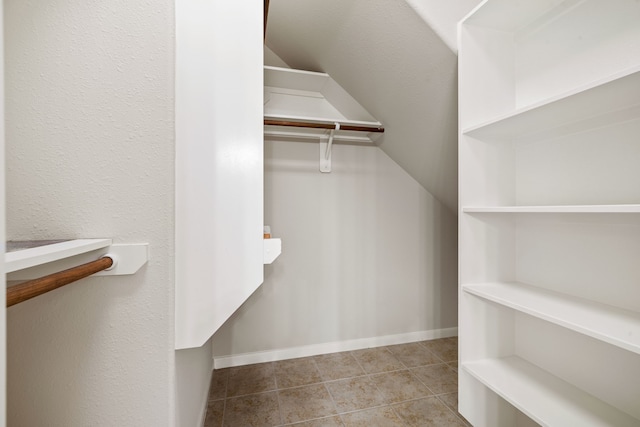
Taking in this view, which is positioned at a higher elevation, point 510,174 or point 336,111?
point 336,111

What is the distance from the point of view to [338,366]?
6.41 ft

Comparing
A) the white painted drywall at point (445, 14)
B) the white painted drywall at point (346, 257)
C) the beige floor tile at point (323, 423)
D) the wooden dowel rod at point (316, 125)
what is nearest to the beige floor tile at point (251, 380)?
the white painted drywall at point (346, 257)

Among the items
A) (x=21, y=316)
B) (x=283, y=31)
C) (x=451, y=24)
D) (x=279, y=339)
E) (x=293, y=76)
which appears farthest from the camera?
(x=279, y=339)

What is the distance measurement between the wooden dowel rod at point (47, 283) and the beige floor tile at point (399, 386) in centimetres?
167

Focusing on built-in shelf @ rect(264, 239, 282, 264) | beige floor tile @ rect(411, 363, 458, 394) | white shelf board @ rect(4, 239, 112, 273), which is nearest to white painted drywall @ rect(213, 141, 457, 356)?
beige floor tile @ rect(411, 363, 458, 394)

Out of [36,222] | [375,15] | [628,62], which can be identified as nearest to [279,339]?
[36,222]

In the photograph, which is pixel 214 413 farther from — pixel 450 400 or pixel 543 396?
pixel 543 396

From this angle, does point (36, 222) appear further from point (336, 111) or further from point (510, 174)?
point (336, 111)

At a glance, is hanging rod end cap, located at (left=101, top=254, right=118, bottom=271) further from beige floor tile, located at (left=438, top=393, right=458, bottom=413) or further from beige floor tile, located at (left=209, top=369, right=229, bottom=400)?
beige floor tile, located at (left=438, top=393, right=458, bottom=413)

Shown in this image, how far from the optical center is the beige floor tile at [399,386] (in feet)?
5.36

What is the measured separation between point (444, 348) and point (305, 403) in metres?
1.30

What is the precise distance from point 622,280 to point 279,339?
1937 millimetres

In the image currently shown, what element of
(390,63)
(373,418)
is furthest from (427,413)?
(390,63)

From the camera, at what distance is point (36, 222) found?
0.73 m
